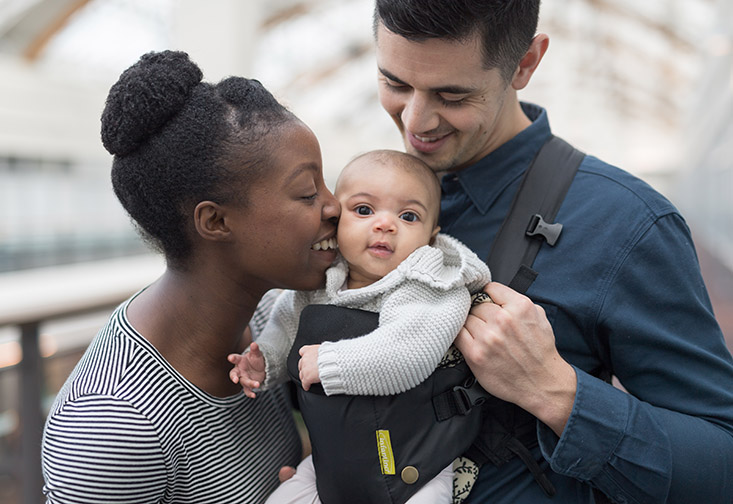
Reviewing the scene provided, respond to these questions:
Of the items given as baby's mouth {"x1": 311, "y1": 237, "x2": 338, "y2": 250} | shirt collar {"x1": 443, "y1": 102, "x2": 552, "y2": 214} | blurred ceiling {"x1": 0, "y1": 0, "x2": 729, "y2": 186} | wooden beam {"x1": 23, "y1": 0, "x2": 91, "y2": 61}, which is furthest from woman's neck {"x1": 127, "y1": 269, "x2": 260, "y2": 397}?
wooden beam {"x1": 23, "y1": 0, "x2": 91, "y2": 61}

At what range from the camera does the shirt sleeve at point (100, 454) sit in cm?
143

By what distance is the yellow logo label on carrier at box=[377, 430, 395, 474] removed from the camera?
1.56m

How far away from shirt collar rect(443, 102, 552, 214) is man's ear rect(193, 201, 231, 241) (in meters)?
0.77

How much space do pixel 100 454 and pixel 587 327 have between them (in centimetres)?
123

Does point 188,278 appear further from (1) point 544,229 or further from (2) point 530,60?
(2) point 530,60

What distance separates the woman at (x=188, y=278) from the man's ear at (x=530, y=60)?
0.75 m

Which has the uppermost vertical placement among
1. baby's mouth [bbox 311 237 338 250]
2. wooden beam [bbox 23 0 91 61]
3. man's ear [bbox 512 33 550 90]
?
man's ear [bbox 512 33 550 90]

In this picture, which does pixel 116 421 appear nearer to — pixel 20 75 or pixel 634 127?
pixel 20 75

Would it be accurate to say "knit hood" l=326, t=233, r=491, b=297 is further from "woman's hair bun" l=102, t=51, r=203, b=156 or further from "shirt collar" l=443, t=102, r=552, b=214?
"woman's hair bun" l=102, t=51, r=203, b=156

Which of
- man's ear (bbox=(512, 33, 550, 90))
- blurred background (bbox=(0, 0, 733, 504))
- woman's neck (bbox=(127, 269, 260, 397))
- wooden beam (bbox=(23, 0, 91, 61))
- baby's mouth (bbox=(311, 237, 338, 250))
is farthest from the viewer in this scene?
wooden beam (bbox=(23, 0, 91, 61))

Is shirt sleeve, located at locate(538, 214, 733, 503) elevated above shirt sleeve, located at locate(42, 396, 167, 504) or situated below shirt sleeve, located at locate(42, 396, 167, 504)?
above

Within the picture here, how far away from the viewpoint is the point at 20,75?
7293 mm

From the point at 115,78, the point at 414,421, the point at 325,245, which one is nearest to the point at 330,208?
the point at 325,245

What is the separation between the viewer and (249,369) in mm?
1730
